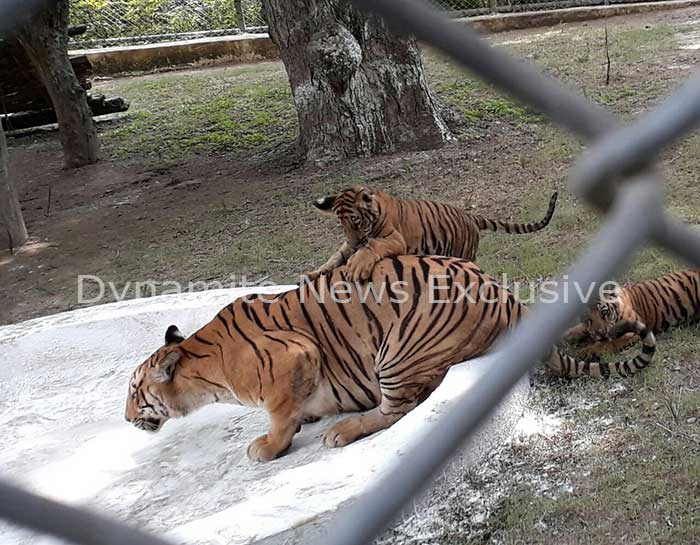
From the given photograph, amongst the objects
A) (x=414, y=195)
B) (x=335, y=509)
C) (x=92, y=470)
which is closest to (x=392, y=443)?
(x=335, y=509)

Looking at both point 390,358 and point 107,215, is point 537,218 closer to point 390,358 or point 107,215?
point 390,358

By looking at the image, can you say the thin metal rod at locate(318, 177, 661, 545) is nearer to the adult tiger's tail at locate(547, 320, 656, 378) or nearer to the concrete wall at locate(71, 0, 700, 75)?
the adult tiger's tail at locate(547, 320, 656, 378)

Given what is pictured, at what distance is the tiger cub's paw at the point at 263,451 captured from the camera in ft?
9.12

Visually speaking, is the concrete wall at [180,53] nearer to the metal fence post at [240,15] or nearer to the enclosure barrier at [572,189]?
the metal fence post at [240,15]

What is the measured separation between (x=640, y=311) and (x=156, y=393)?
5.93 feet

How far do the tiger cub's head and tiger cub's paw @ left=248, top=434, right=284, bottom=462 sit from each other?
4.33ft

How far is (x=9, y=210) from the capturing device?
588cm

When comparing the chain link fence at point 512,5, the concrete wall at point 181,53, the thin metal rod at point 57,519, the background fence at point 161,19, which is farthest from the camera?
the background fence at point 161,19

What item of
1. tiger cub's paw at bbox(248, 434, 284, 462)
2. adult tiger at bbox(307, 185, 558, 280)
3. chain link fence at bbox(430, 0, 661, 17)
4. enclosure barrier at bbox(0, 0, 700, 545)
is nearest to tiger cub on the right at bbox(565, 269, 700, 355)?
adult tiger at bbox(307, 185, 558, 280)

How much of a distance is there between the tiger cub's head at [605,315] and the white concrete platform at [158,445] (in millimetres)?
753

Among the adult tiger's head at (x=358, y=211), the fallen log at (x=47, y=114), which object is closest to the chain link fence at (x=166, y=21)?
the fallen log at (x=47, y=114)

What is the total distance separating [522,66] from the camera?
62 centimetres

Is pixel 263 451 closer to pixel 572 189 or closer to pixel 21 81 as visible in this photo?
pixel 572 189

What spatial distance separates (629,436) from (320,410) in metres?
0.96
